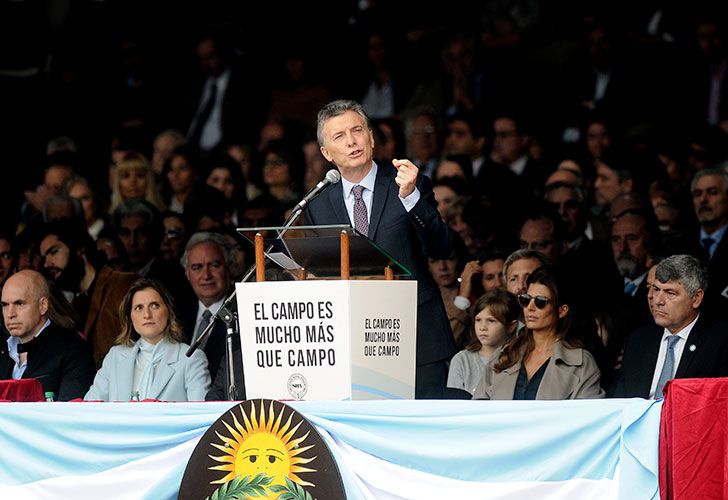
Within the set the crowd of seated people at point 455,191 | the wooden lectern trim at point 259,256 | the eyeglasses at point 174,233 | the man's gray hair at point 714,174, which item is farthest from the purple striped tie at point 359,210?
the eyeglasses at point 174,233

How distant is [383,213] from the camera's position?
5.37m

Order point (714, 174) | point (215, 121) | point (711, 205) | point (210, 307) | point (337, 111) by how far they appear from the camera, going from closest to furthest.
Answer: point (337, 111), point (210, 307), point (711, 205), point (714, 174), point (215, 121)

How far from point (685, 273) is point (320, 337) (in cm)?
231

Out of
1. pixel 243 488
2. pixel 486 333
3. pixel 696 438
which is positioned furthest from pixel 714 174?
pixel 243 488

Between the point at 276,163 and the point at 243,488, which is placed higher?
the point at 276,163

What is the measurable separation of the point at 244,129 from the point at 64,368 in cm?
503

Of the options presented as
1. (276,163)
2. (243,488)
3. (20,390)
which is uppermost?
(276,163)

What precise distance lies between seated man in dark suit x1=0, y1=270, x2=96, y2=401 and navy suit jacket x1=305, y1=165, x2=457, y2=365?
7.54 feet

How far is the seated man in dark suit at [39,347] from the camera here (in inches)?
286

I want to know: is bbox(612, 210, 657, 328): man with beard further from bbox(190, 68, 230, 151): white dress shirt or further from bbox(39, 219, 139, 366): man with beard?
bbox(190, 68, 230, 151): white dress shirt

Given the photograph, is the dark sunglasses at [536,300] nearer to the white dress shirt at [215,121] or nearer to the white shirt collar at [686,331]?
the white shirt collar at [686,331]

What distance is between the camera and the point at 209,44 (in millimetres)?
12219

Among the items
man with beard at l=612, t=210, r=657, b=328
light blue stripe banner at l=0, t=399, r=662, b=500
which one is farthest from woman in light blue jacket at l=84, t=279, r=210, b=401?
man with beard at l=612, t=210, r=657, b=328

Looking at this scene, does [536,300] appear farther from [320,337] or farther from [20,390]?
[20,390]
